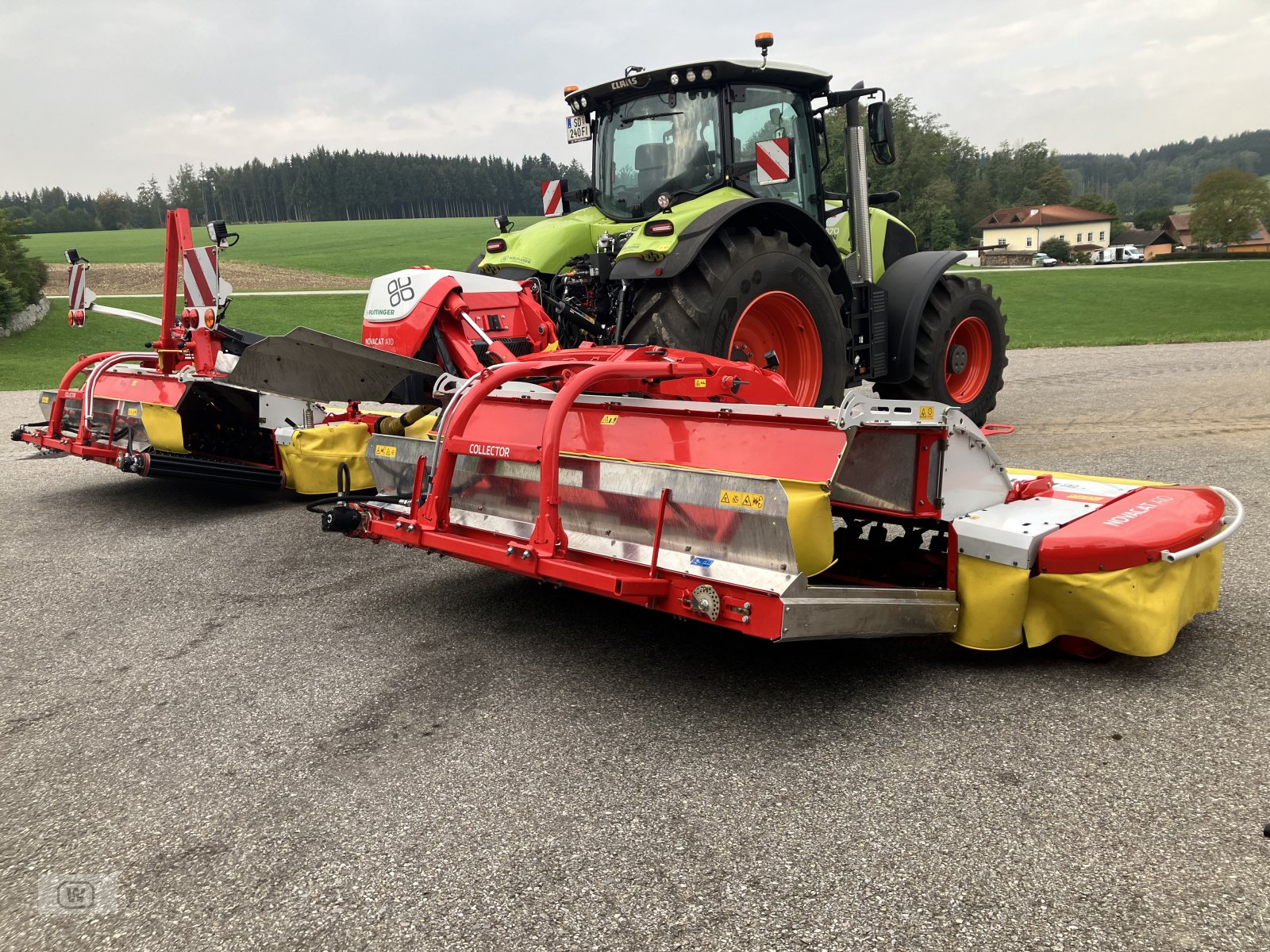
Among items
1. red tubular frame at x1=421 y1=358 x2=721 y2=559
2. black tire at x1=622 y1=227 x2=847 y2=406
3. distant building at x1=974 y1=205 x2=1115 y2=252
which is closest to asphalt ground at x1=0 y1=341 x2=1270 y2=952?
red tubular frame at x1=421 y1=358 x2=721 y2=559

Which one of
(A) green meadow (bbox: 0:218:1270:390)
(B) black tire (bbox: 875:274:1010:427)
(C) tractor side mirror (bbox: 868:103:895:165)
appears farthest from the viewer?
(A) green meadow (bbox: 0:218:1270:390)

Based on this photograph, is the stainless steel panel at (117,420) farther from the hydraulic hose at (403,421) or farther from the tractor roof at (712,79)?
the tractor roof at (712,79)

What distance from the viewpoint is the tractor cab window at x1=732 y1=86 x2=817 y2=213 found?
5.46 m

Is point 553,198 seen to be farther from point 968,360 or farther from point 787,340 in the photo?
point 968,360

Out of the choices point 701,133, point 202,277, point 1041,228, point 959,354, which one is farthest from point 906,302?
point 1041,228

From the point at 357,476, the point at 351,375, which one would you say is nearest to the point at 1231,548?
the point at 351,375

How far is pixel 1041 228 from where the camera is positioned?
3504 inches

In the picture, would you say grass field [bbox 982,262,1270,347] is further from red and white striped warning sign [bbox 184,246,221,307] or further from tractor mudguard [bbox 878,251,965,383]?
red and white striped warning sign [bbox 184,246,221,307]

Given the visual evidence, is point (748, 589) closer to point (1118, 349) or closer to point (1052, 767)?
point (1052, 767)

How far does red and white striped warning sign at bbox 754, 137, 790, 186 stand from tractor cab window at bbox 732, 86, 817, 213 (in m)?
0.06

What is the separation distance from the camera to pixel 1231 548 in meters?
4.18

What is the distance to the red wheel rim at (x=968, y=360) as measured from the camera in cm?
693

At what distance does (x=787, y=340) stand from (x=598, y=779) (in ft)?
10.9

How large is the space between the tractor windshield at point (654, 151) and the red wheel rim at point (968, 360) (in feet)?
8.31
